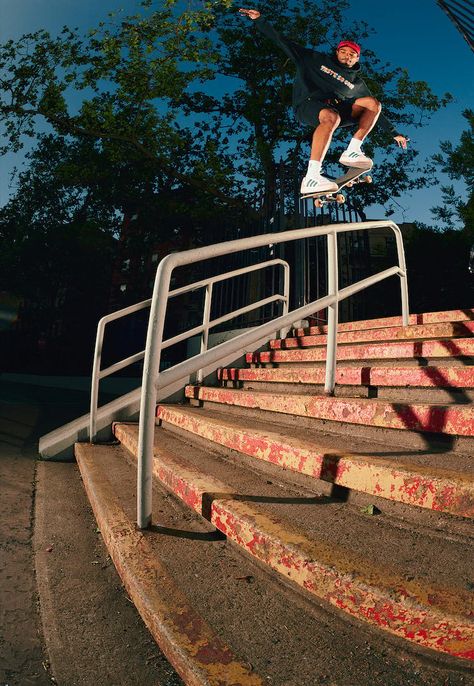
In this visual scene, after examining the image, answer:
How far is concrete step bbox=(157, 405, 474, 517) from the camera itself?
4.91 ft

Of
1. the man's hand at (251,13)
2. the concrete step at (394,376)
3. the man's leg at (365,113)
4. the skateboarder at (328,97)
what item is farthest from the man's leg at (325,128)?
the concrete step at (394,376)

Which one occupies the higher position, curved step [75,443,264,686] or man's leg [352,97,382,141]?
man's leg [352,97,382,141]

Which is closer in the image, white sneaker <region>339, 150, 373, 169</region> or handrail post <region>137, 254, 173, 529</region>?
handrail post <region>137, 254, 173, 529</region>

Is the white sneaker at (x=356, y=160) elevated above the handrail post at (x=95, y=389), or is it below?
above

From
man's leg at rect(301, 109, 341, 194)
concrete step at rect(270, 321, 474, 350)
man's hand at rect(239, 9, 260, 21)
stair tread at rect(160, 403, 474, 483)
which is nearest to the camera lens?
stair tread at rect(160, 403, 474, 483)

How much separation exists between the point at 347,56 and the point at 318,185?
133cm

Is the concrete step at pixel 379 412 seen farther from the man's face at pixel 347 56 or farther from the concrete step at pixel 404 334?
the man's face at pixel 347 56

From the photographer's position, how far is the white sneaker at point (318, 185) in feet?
15.5

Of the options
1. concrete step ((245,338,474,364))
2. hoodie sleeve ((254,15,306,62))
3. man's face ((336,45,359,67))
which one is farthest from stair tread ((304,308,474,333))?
hoodie sleeve ((254,15,306,62))

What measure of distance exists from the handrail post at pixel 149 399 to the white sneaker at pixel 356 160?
3660mm

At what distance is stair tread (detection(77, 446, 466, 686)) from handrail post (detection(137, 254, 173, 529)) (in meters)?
0.15

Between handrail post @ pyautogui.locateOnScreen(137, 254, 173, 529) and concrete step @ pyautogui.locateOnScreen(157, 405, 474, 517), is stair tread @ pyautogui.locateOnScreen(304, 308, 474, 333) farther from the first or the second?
handrail post @ pyautogui.locateOnScreen(137, 254, 173, 529)

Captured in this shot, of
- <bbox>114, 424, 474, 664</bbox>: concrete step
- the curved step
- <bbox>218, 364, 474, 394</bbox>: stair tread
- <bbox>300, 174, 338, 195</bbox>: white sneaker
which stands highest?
<bbox>300, 174, 338, 195</bbox>: white sneaker

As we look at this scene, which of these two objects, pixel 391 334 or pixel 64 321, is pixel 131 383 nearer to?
pixel 391 334
